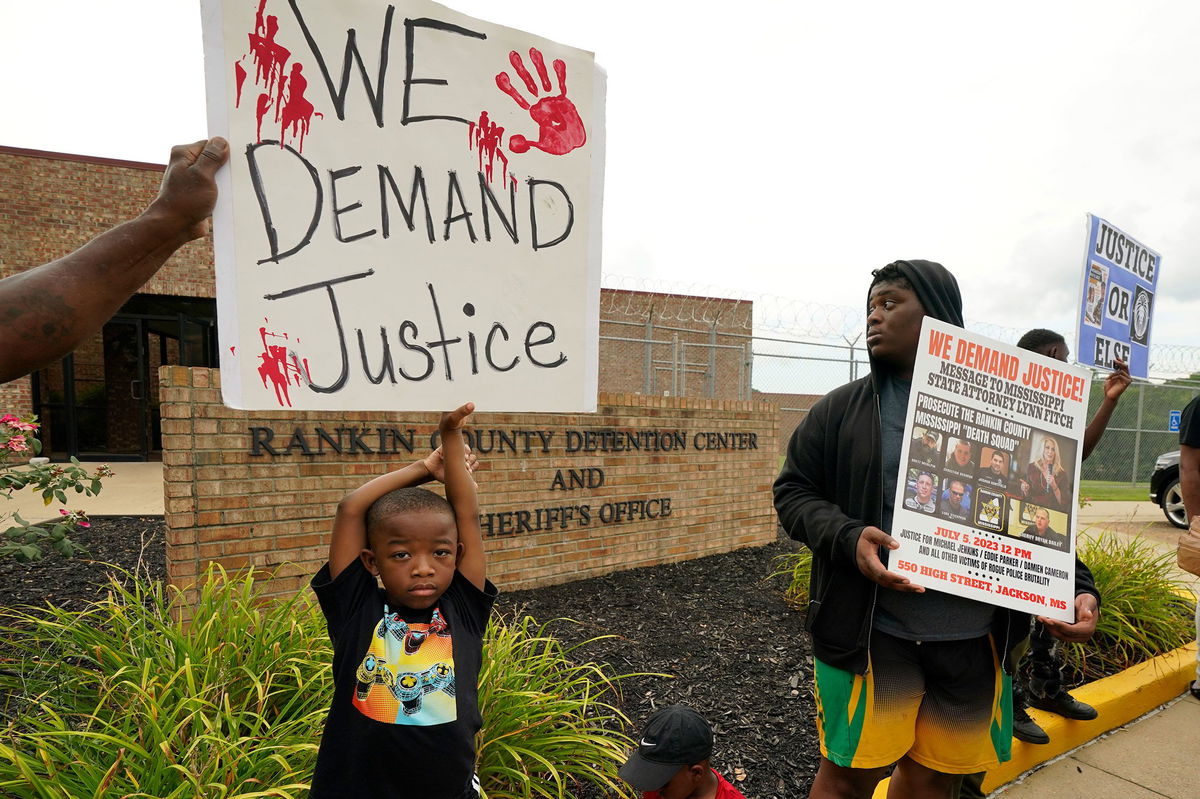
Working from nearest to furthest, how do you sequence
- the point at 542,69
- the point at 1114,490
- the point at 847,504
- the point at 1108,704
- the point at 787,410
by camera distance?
the point at 542,69 < the point at 847,504 < the point at 1108,704 < the point at 787,410 < the point at 1114,490

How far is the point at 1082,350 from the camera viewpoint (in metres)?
3.31

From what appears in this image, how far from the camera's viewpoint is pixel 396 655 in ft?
4.62

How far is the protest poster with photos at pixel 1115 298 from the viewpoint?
3.41 meters

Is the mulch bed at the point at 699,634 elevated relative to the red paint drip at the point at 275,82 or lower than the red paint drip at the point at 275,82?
lower

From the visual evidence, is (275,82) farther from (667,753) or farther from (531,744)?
(531,744)

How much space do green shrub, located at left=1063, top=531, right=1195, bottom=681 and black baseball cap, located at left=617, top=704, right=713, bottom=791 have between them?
3.07 metres

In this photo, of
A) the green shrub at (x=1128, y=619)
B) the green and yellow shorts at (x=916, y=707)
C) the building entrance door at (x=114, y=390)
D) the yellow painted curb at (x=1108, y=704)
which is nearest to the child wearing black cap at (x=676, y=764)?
the green and yellow shorts at (x=916, y=707)

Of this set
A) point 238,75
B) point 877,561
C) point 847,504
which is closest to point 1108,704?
point 847,504

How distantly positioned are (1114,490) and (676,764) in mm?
17442

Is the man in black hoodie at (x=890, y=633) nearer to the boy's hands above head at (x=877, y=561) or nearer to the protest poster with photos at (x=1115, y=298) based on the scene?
the boy's hands above head at (x=877, y=561)

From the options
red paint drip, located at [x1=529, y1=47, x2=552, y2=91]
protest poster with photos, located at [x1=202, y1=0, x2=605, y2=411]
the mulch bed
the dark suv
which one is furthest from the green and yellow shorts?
the dark suv

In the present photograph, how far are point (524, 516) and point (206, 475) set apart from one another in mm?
1889

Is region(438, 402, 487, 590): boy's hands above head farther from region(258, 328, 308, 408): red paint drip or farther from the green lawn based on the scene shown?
the green lawn

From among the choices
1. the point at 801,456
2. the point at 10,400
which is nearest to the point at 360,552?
the point at 801,456
